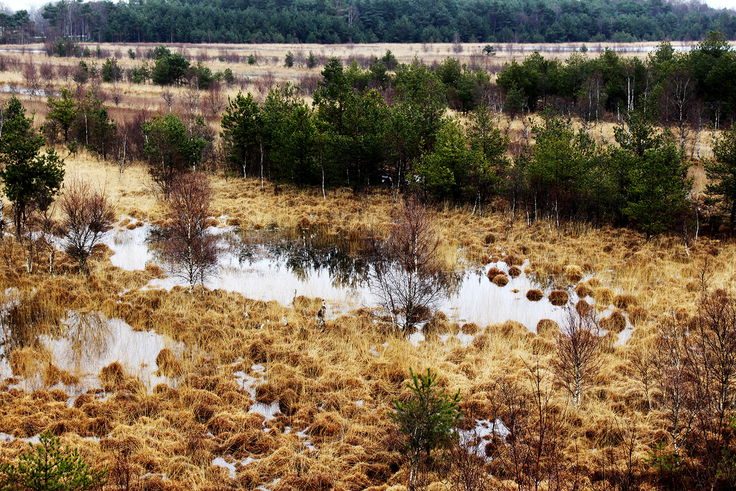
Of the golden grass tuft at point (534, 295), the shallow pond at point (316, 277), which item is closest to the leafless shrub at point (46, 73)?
the shallow pond at point (316, 277)

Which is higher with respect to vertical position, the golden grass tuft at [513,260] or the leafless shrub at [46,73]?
the leafless shrub at [46,73]

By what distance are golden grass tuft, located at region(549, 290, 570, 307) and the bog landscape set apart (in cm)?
7

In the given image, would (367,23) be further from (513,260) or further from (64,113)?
(513,260)

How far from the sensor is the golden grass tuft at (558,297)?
1995 cm

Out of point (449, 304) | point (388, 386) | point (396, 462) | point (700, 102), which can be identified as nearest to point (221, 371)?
point (388, 386)

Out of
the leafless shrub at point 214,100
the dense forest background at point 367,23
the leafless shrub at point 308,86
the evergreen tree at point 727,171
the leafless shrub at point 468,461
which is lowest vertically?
the leafless shrub at point 468,461

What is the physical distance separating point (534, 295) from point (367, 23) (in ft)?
354

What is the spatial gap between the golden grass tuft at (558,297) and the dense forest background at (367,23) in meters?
93.8

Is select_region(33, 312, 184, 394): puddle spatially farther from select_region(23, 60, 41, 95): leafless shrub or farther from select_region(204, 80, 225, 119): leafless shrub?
select_region(23, 60, 41, 95): leafless shrub

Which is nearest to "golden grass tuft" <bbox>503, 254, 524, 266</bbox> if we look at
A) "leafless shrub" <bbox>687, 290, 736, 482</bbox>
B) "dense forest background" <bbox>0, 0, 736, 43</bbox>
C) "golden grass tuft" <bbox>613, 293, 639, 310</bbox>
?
"golden grass tuft" <bbox>613, 293, 639, 310</bbox>

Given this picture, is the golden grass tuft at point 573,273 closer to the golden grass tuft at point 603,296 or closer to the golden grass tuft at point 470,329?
the golden grass tuft at point 603,296

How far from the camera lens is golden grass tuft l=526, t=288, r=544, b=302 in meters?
20.3

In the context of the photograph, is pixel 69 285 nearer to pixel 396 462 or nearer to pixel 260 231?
pixel 260 231

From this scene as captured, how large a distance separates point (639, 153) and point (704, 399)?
18.4 m
